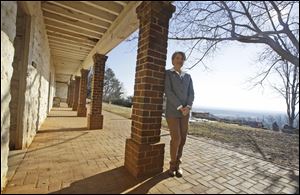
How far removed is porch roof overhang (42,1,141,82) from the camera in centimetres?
329

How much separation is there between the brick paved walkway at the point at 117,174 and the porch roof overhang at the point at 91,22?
243 cm

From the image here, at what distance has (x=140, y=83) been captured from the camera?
2959mm

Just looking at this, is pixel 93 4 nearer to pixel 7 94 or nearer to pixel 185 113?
pixel 7 94

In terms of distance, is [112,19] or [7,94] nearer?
[7,94]

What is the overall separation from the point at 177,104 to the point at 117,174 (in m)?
1.30

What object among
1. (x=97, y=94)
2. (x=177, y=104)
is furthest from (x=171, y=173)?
(x=97, y=94)

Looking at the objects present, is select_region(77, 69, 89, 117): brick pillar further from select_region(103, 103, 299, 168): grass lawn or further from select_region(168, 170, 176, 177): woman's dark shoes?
select_region(168, 170, 176, 177): woman's dark shoes

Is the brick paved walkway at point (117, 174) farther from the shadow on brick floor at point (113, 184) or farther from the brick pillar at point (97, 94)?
the brick pillar at point (97, 94)

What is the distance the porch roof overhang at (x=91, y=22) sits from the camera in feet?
10.8

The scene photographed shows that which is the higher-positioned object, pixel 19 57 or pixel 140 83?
pixel 19 57

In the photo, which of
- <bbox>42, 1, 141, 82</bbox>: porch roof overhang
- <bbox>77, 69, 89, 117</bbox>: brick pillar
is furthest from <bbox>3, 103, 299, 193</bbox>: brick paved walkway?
<bbox>77, 69, 89, 117</bbox>: brick pillar

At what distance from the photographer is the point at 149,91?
2863mm

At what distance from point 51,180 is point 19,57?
7.42 feet

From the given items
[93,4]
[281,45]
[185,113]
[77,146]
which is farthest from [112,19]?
[281,45]
